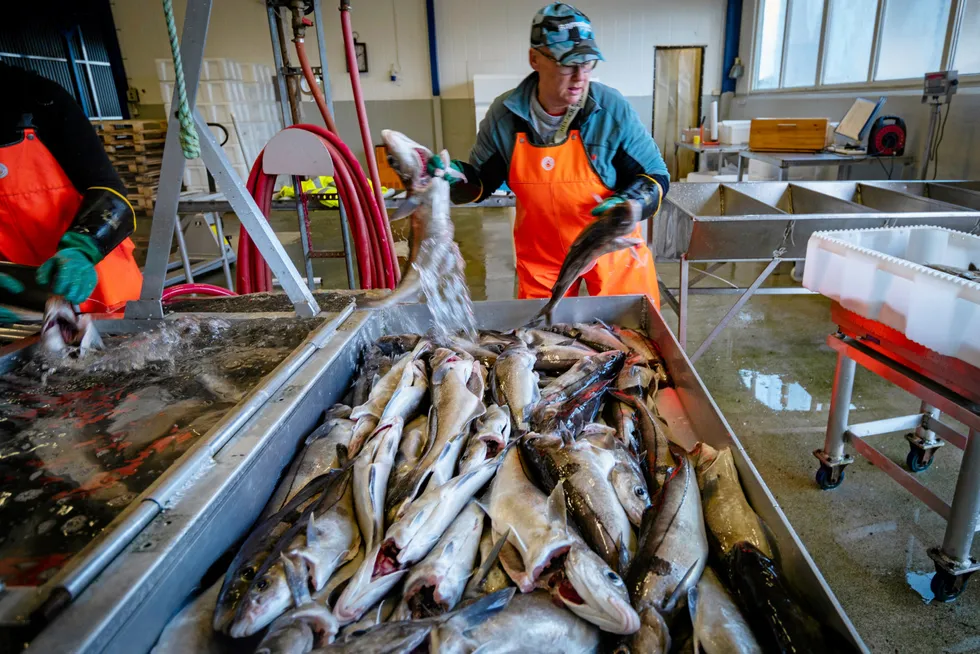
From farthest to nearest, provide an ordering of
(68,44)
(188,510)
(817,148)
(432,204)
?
(68,44), (817,148), (432,204), (188,510)

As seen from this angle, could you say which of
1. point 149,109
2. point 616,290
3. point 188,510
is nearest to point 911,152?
point 616,290

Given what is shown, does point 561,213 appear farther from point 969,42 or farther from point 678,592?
point 969,42

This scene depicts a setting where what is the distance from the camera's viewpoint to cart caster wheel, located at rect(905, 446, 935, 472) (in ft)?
9.45

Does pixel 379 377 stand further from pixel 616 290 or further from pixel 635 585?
pixel 616 290

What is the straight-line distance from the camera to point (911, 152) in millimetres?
5973

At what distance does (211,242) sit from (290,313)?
5.11m

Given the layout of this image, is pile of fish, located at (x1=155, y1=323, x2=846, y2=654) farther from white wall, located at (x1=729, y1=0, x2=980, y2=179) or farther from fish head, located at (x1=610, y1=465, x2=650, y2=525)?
white wall, located at (x1=729, y1=0, x2=980, y2=179)

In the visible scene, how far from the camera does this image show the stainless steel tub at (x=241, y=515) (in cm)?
89

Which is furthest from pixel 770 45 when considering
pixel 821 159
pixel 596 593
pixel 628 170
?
pixel 596 593

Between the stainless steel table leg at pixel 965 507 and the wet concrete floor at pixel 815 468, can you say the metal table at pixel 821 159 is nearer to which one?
the wet concrete floor at pixel 815 468

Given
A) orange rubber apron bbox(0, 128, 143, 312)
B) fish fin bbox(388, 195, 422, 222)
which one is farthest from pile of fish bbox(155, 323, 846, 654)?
orange rubber apron bbox(0, 128, 143, 312)

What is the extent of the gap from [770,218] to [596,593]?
2.74 m

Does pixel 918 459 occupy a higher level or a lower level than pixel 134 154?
lower

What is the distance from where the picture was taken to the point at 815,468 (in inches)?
119
